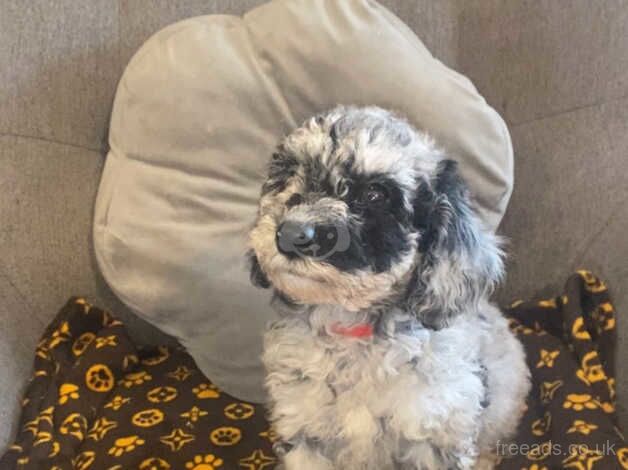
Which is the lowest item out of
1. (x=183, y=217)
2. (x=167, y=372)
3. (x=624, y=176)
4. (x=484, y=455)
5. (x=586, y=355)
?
(x=167, y=372)

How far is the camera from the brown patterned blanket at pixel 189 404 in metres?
1.70

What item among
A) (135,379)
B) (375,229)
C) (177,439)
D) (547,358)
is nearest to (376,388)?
(375,229)

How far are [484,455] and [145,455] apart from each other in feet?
2.60

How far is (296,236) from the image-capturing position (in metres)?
1.24

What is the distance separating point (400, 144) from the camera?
141 cm

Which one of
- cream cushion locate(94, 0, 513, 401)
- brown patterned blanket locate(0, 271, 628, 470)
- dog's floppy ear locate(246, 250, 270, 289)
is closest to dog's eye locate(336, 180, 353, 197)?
dog's floppy ear locate(246, 250, 270, 289)

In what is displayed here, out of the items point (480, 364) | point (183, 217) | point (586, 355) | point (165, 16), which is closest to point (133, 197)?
Answer: point (183, 217)

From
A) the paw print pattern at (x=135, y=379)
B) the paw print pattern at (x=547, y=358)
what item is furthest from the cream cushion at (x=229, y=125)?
the paw print pattern at (x=547, y=358)

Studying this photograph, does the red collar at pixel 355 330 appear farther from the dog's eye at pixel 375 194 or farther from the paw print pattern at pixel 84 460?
the paw print pattern at pixel 84 460

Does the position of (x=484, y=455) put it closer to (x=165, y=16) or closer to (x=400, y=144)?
(x=400, y=144)

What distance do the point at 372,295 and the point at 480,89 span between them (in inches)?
40.9

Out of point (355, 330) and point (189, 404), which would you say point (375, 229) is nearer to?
point (355, 330)

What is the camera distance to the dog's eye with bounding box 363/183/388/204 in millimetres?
1331

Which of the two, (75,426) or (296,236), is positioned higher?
→ (296,236)
